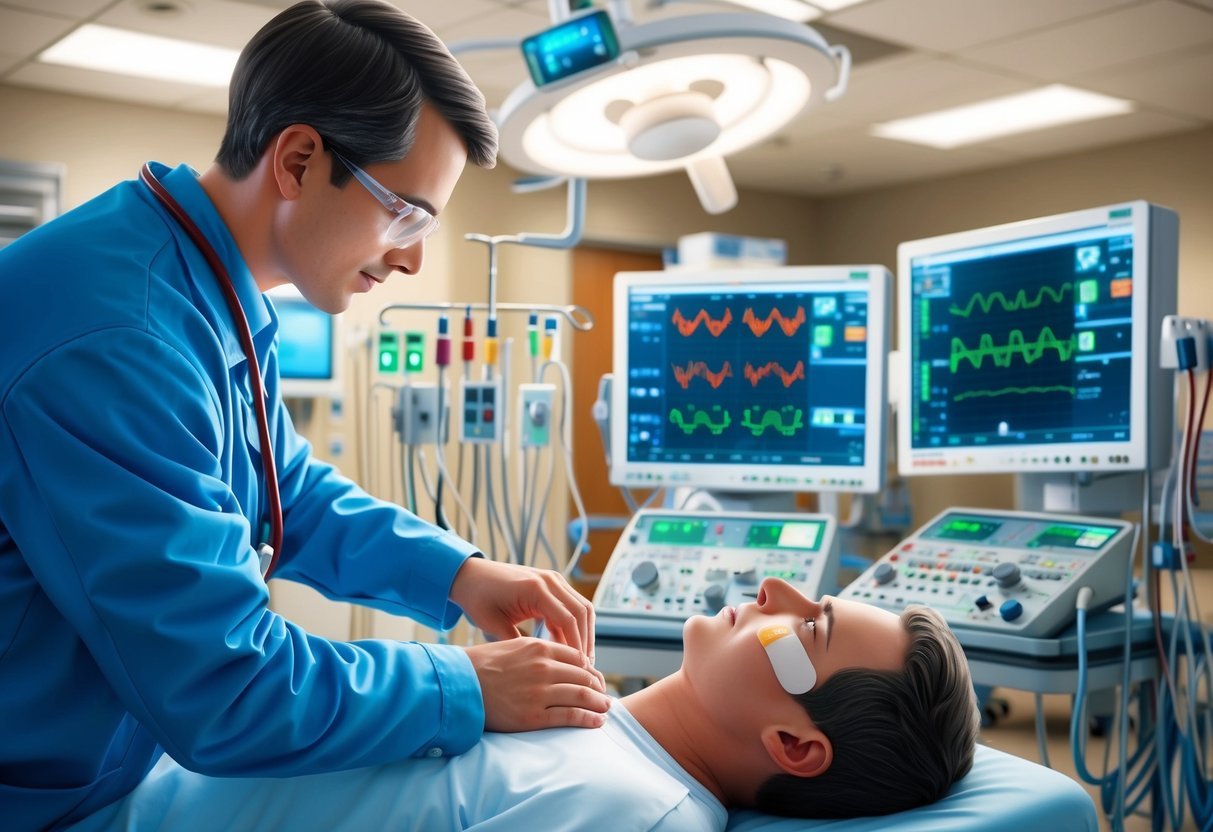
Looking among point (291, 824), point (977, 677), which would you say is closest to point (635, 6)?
point (977, 677)

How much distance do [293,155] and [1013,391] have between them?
1.59 meters

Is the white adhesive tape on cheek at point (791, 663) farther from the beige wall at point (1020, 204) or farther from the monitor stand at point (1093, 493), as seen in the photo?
the beige wall at point (1020, 204)

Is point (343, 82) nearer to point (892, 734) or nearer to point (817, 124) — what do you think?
point (892, 734)

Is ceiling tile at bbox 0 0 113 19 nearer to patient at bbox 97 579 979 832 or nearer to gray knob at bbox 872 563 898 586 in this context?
gray knob at bbox 872 563 898 586

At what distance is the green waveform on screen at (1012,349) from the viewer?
2.15 metres

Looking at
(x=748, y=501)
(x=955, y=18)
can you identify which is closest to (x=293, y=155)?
(x=748, y=501)

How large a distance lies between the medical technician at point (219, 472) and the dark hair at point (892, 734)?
0.24 metres

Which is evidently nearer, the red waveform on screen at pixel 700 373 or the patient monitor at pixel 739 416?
the patient monitor at pixel 739 416

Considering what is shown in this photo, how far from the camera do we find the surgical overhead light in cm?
165

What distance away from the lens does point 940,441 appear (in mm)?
2357

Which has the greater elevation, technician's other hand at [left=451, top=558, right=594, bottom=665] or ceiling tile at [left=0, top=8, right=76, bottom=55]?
ceiling tile at [left=0, top=8, right=76, bottom=55]

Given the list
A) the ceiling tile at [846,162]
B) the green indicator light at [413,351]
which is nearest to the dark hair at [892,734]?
the green indicator light at [413,351]

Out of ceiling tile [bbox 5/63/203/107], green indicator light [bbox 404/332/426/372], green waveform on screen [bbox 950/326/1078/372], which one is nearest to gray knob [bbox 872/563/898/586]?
green waveform on screen [bbox 950/326/1078/372]

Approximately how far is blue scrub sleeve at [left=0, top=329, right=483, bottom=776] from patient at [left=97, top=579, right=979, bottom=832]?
0.51ft
